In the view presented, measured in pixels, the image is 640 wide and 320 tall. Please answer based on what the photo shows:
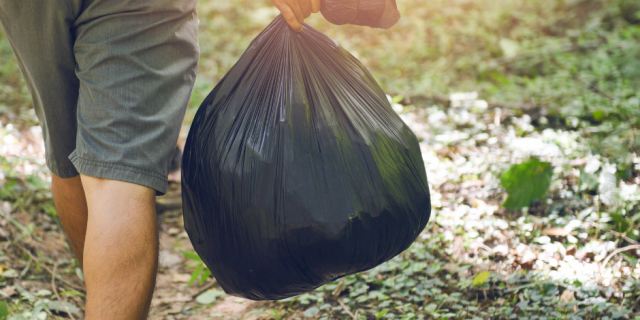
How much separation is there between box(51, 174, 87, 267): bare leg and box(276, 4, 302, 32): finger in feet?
2.54

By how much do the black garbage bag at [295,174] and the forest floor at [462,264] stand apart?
46 centimetres

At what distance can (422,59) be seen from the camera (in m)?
3.99

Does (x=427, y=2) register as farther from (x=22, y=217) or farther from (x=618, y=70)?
(x=22, y=217)

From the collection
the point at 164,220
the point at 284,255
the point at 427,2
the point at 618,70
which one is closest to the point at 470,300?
the point at 284,255

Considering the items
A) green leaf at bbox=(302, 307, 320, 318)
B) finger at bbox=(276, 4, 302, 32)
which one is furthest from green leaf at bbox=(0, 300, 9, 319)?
finger at bbox=(276, 4, 302, 32)

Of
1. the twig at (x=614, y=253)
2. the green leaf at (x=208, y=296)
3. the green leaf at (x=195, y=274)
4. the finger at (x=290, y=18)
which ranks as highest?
the finger at (x=290, y=18)

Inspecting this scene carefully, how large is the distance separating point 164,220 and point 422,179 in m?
1.43

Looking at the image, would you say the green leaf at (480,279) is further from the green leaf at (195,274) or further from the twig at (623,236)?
the green leaf at (195,274)

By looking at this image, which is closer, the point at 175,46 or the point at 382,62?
the point at 175,46

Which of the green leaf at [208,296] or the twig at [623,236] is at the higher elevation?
the twig at [623,236]

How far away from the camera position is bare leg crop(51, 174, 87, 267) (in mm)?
1453

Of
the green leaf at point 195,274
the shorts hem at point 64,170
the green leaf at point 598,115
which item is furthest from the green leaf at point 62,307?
the green leaf at point 598,115

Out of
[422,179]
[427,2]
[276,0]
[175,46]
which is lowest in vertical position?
[422,179]

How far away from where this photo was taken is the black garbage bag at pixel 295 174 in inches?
40.8
